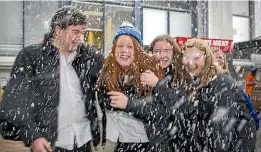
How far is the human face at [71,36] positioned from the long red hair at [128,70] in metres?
0.33

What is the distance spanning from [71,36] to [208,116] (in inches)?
56.2

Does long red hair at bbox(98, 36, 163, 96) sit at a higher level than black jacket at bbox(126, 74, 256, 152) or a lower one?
higher

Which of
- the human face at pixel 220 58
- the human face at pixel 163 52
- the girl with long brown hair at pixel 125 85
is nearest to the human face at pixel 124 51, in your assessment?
the girl with long brown hair at pixel 125 85

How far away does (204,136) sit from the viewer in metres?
3.34

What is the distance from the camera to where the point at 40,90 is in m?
3.31

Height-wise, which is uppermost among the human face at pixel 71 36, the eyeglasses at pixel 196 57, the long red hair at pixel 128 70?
the human face at pixel 71 36

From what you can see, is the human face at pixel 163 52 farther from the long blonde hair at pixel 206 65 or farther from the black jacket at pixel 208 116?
the black jacket at pixel 208 116

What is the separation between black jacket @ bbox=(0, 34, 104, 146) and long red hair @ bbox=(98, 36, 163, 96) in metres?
0.19

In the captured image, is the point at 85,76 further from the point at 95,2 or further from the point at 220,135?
the point at 95,2

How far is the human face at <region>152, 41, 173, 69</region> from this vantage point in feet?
12.3

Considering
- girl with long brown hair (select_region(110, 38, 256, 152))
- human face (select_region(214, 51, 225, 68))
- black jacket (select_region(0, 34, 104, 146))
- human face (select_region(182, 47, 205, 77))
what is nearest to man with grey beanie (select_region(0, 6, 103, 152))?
black jacket (select_region(0, 34, 104, 146))

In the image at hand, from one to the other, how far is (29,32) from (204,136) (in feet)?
31.2

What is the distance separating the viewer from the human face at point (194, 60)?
346cm

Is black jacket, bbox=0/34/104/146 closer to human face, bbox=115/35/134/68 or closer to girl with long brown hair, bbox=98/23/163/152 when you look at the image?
girl with long brown hair, bbox=98/23/163/152
